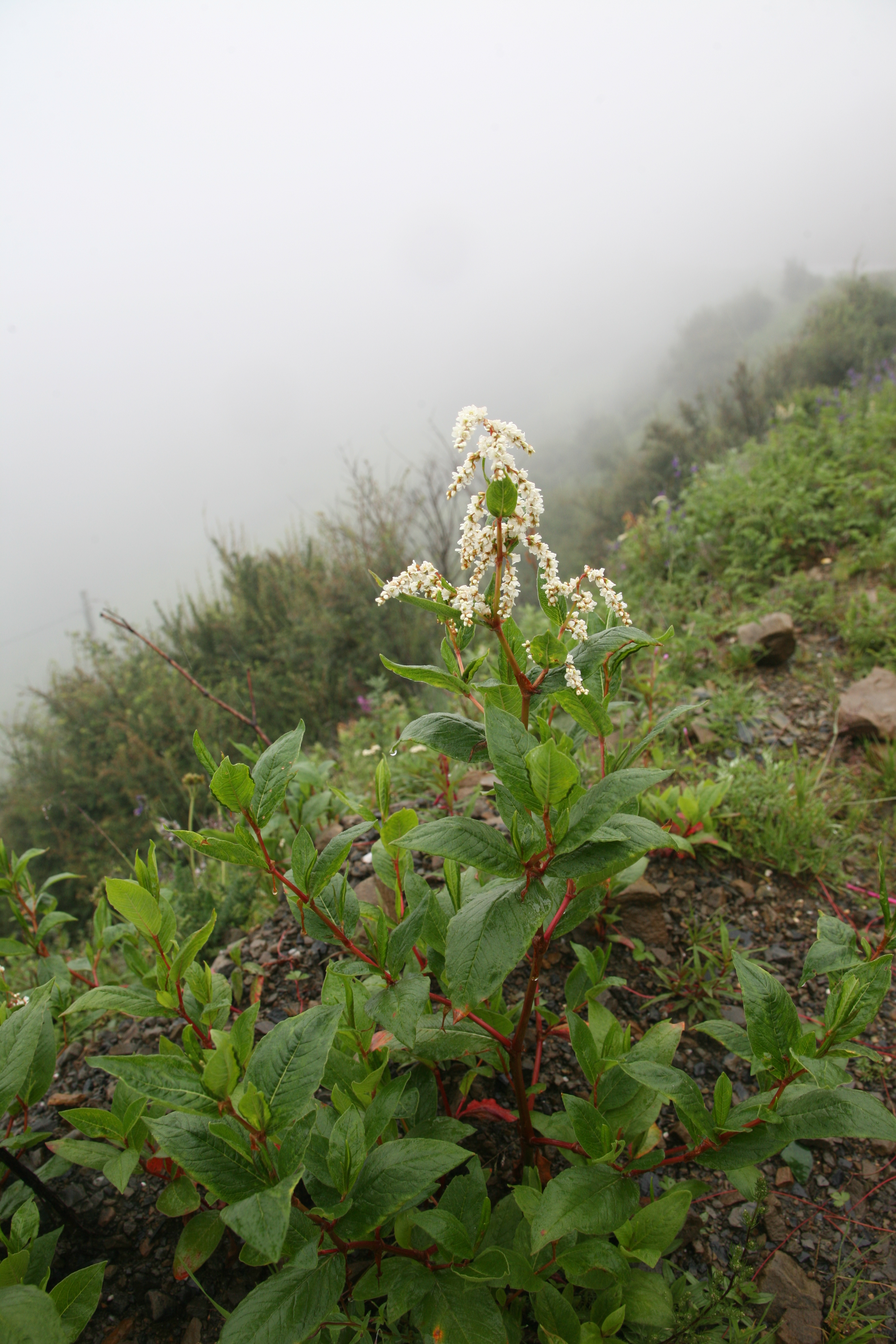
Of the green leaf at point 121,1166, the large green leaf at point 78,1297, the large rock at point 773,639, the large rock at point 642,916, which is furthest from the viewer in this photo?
the large rock at point 773,639

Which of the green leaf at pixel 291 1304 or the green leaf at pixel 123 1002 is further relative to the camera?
the green leaf at pixel 123 1002

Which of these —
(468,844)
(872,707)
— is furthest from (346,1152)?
(872,707)

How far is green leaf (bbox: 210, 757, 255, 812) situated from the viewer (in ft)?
2.46

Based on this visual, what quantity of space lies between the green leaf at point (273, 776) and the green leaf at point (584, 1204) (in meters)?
0.62

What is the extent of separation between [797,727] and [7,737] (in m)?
7.93

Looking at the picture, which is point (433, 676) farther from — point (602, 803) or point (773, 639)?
point (773, 639)

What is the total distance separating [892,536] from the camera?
3.28 metres

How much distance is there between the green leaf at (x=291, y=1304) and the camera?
65cm

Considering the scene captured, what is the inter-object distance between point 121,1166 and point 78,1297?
0.13 metres

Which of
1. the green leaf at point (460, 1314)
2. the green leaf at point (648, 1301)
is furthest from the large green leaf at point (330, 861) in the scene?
the green leaf at point (648, 1301)

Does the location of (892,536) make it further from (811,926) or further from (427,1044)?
(427,1044)

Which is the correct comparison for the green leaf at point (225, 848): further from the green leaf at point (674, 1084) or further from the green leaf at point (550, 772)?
the green leaf at point (674, 1084)

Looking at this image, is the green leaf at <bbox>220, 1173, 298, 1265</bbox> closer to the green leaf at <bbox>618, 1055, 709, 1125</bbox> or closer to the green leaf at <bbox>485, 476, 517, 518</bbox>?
the green leaf at <bbox>618, 1055, 709, 1125</bbox>

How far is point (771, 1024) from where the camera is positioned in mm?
835
